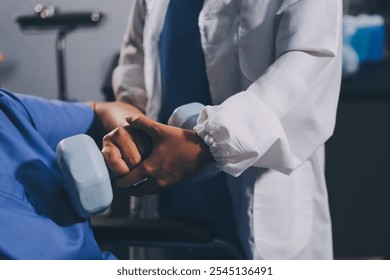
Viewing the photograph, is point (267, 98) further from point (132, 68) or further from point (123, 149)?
→ point (132, 68)

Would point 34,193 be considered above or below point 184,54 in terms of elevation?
below

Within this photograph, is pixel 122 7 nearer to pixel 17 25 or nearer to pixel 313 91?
pixel 17 25

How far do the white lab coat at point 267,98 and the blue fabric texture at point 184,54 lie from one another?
0.02 m

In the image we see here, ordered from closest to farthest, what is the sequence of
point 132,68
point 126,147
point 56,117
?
point 126,147, point 56,117, point 132,68

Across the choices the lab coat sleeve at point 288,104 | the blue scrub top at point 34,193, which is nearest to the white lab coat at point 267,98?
the lab coat sleeve at point 288,104

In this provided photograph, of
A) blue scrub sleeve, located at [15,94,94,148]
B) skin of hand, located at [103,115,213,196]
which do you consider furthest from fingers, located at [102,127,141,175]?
blue scrub sleeve, located at [15,94,94,148]

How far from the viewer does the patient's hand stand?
1.36 feet

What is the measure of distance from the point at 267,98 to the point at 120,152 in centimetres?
15

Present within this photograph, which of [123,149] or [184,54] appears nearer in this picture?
[123,149]

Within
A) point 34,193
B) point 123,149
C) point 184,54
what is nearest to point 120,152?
point 123,149

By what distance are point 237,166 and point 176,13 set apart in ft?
0.78

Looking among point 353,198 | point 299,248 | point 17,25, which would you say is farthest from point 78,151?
point 353,198

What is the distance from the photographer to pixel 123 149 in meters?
0.42

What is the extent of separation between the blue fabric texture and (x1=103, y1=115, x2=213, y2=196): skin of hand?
16 cm
